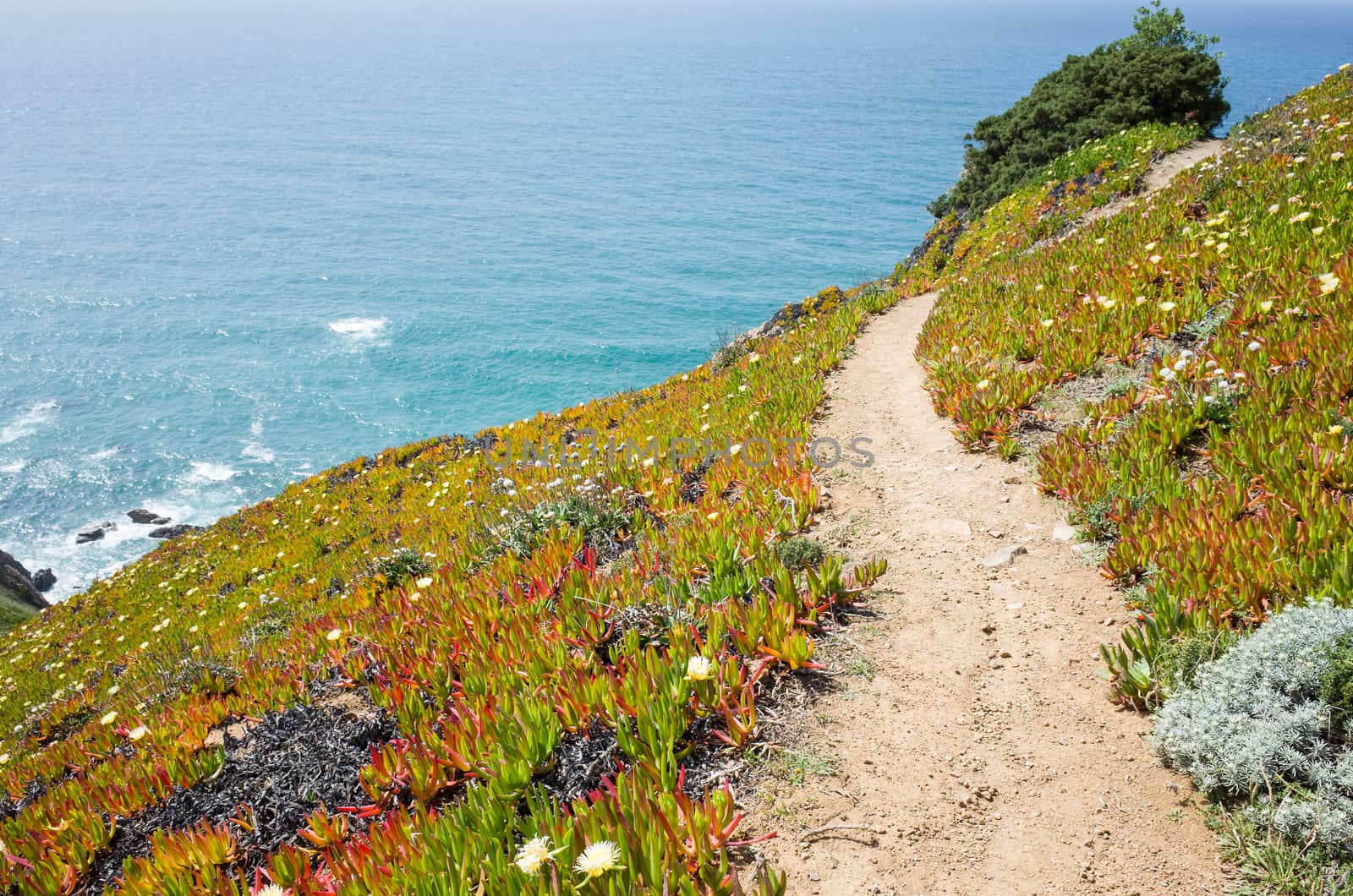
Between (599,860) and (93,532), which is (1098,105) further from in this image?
(93,532)

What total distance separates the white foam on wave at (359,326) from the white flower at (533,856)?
182 ft

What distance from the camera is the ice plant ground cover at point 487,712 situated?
122 inches

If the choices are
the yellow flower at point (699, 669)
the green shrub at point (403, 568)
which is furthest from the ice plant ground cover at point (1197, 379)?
the green shrub at point (403, 568)

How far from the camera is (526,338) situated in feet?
171

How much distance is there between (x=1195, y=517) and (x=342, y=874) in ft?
15.7

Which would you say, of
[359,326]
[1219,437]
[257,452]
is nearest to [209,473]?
[257,452]

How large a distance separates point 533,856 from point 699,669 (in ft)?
4.18

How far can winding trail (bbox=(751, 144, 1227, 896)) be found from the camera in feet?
9.84

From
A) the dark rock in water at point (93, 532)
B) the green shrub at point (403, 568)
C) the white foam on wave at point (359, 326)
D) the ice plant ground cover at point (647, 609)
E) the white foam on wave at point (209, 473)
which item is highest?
the ice plant ground cover at point (647, 609)

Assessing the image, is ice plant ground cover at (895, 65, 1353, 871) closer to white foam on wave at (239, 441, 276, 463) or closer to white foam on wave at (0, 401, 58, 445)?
white foam on wave at (239, 441, 276, 463)

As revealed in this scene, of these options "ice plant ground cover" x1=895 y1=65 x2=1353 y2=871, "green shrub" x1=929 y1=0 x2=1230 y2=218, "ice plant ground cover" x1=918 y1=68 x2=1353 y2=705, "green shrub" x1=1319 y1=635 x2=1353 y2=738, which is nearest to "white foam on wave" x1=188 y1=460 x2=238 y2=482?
"green shrub" x1=929 y1=0 x2=1230 y2=218

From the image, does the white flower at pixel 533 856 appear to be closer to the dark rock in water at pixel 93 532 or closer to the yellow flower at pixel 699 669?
the yellow flower at pixel 699 669

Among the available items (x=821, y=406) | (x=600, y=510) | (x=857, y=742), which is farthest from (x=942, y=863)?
(x=821, y=406)

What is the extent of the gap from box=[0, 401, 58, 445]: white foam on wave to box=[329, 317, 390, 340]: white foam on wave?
55.6 ft
